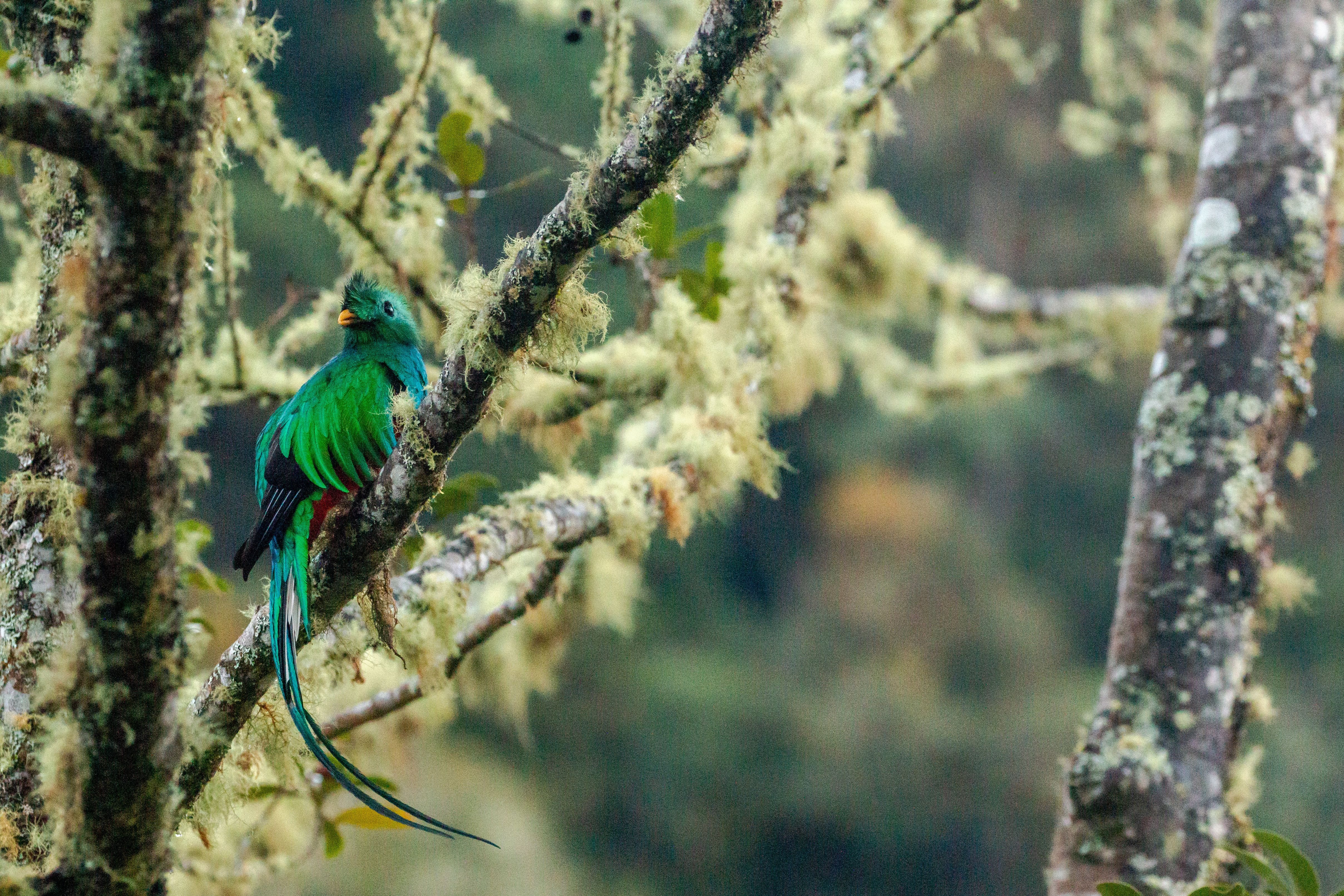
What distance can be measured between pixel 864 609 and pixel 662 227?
1082 cm

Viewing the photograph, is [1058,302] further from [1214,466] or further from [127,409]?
[127,409]

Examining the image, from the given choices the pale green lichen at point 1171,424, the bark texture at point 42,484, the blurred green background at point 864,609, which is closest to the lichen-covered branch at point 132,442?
the bark texture at point 42,484

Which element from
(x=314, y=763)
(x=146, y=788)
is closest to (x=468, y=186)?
(x=314, y=763)

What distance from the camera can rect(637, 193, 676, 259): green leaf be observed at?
189 cm

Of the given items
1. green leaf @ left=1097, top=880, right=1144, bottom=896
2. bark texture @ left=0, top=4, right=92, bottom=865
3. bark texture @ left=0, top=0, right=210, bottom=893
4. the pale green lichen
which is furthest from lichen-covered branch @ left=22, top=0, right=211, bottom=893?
the pale green lichen

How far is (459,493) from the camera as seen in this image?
→ 177cm

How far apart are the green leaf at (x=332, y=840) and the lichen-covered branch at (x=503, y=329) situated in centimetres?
65

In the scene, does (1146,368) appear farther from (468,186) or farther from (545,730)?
(468,186)

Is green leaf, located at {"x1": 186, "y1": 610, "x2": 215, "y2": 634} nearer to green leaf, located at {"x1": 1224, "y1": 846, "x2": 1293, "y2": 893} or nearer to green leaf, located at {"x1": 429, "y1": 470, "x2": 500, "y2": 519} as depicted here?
green leaf, located at {"x1": 429, "y1": 470, "x2": 500, "y2": 519}

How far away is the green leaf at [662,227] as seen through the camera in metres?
1.89

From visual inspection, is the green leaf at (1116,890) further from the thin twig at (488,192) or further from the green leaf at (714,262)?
the thin twig at (488,192)

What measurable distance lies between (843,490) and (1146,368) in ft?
12.3

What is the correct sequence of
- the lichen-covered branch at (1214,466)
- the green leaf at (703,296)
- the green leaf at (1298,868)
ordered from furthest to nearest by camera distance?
the green leaf at (703,296)
the lichen-covered branch at (1214,466)
the green leaf at (1298,868)

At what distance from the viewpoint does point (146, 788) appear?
0.88m
